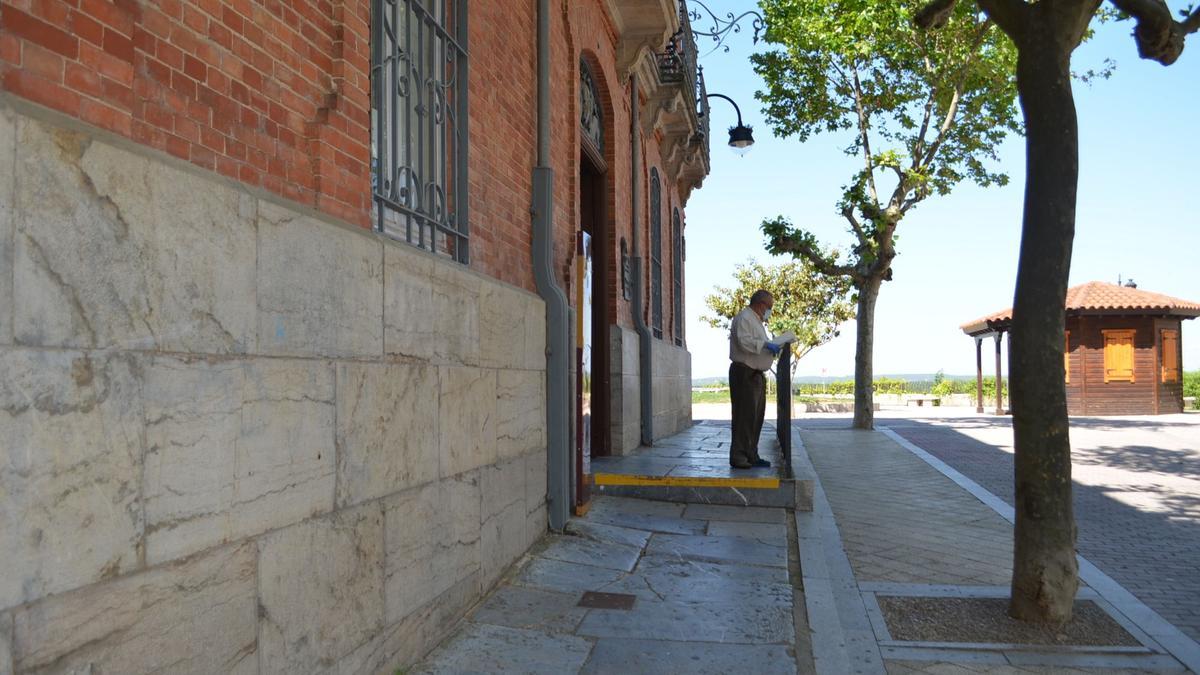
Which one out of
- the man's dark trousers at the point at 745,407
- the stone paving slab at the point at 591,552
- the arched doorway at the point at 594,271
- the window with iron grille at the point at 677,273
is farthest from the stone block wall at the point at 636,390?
the stone paving slab at the point at 591,552

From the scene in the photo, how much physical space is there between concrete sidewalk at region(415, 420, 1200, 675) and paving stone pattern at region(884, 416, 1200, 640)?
39cm

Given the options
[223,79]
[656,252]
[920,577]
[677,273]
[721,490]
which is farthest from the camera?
[677,273]

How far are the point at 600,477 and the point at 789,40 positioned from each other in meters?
13.7

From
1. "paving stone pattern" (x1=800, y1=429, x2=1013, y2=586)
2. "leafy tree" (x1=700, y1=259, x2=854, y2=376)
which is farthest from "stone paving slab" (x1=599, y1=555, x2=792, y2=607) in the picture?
"leafy tree" (x1=700, y1=259, x2=854, y2=376)

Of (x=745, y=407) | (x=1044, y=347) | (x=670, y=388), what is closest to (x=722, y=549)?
(x=745, y=407)

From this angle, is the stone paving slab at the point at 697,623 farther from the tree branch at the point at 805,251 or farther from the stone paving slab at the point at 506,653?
the tree branch at the point at 805,251

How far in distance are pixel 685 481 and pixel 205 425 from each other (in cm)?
576

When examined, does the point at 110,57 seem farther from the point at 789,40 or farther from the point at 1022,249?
the point at 789,40

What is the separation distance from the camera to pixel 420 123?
482 cm

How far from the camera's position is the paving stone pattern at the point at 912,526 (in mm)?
6395

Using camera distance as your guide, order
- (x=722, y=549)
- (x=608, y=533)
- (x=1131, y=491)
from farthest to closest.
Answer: (x=1131, y=491) < (x=608, y=533) < (x=722, y=549)

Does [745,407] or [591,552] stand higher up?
[745,407]

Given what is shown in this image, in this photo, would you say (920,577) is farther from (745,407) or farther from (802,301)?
(802,301)

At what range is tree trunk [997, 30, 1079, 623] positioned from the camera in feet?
16.6
